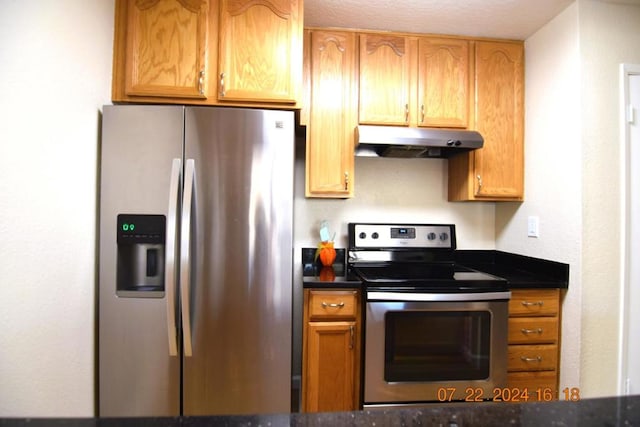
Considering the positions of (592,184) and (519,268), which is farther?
(519,268)

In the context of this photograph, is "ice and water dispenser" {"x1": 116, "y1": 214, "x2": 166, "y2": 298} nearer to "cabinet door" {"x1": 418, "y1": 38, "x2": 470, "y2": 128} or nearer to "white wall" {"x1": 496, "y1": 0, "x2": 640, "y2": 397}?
"cabinet door" {"x1": 418, "y1": 38, "x2": 470, "y2": 128}

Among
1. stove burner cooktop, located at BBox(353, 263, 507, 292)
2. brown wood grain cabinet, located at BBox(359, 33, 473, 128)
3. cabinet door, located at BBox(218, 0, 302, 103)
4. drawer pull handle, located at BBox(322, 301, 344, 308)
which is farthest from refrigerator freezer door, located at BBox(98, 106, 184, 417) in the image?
brown wood grain cabinet, located at BBox(359, 33, 473, 128)

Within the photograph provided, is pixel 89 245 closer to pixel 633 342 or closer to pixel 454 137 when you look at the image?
pixel 454 137

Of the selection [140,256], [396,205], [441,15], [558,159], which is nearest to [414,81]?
[441,15]

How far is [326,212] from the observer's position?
2207mm

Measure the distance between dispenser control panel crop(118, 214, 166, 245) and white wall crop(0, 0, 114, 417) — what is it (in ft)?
0.47

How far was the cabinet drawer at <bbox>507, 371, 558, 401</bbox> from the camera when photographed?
1.70m

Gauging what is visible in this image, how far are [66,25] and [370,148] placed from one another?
163cm

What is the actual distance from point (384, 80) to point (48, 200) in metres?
1.85

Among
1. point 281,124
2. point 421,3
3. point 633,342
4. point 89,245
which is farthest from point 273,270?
point 633,342

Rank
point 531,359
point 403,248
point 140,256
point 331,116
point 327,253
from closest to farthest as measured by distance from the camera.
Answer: point 140,256
point 531,359
point 331,116
point 327,253
point 403,248

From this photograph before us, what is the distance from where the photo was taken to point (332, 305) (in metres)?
1.64

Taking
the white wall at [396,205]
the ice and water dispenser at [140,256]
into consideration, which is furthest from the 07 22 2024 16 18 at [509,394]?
the ice and water dispenser at [140,256]

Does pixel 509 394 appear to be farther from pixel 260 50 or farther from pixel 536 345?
pixel 260 50
